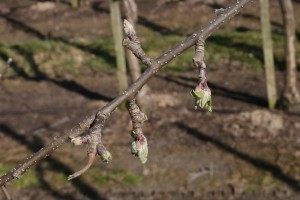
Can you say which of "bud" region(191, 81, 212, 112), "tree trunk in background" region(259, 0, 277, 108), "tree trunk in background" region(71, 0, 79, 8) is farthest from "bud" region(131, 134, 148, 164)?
"tree trunk in background" region(71, 0, 79, 8)

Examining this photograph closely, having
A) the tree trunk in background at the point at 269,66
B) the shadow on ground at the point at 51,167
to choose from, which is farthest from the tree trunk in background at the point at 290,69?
the shadow on ground at the point at 51,167

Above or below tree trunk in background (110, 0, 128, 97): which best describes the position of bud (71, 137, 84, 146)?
above

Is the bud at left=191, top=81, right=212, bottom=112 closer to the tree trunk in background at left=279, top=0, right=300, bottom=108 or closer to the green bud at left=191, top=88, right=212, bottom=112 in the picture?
the green bud at left=191, top=88, right=212, bottom=112

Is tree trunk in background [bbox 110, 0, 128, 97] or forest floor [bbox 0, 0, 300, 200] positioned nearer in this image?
forest floor [bbox 0, 0, 300, 200]

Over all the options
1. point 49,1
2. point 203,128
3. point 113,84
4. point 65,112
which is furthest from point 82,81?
point 49,1

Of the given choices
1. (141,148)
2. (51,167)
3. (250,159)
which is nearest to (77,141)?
(141,148)

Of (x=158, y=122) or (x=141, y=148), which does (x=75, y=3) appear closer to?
(x=158, y=122)

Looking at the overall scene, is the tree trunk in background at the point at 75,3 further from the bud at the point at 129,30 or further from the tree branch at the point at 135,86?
the tree branch at the point at 135,86

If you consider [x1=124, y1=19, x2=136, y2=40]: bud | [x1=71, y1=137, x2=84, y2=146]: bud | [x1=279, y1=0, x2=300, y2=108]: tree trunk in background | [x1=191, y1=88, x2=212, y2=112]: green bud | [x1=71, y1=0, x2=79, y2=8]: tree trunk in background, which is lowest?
[x1=71, y1=0, x2=79, y2=8]: tree trunk in background
